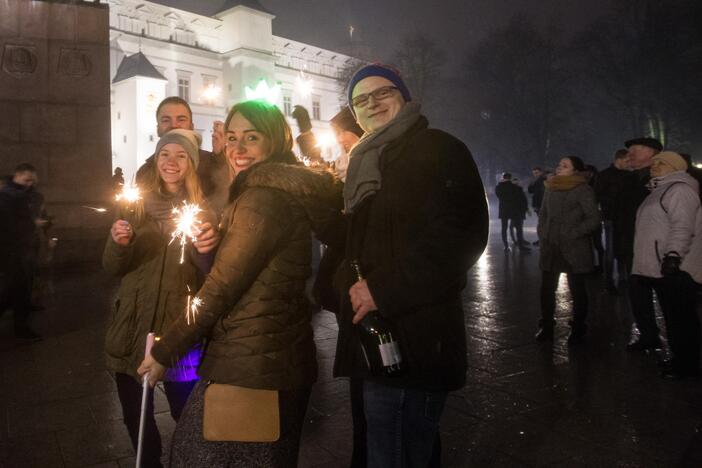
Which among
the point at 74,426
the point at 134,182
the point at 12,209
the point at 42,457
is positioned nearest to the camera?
the point at 134,182

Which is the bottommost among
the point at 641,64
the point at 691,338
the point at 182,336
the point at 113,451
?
the point at 113,451

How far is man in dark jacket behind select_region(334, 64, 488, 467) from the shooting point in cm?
211

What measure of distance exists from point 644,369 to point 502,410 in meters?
1.79

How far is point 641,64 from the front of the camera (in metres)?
28.6

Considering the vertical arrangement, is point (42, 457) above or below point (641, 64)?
below

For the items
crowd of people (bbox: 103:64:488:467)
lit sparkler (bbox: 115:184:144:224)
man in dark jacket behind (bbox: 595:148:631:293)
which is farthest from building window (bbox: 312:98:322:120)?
crowd of people (bbox: 103:64:488:467)

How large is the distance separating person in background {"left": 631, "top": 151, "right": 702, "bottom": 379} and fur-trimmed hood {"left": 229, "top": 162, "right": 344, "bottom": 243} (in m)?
3.64

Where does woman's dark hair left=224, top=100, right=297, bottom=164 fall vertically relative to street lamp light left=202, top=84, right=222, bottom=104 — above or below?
below

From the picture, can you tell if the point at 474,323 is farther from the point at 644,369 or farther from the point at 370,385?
the point at 370,385

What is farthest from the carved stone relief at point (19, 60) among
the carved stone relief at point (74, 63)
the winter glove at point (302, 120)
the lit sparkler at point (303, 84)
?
the lit sparkler at point (303, 84)

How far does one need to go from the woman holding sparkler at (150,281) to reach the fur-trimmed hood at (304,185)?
2.48ft

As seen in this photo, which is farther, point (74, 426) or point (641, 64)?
point (641, 64)

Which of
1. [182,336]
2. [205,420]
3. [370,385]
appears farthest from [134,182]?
[370,385]

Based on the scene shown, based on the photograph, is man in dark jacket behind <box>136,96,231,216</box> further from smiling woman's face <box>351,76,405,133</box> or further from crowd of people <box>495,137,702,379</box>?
crowd of people <box>495,137,702,379</box>
